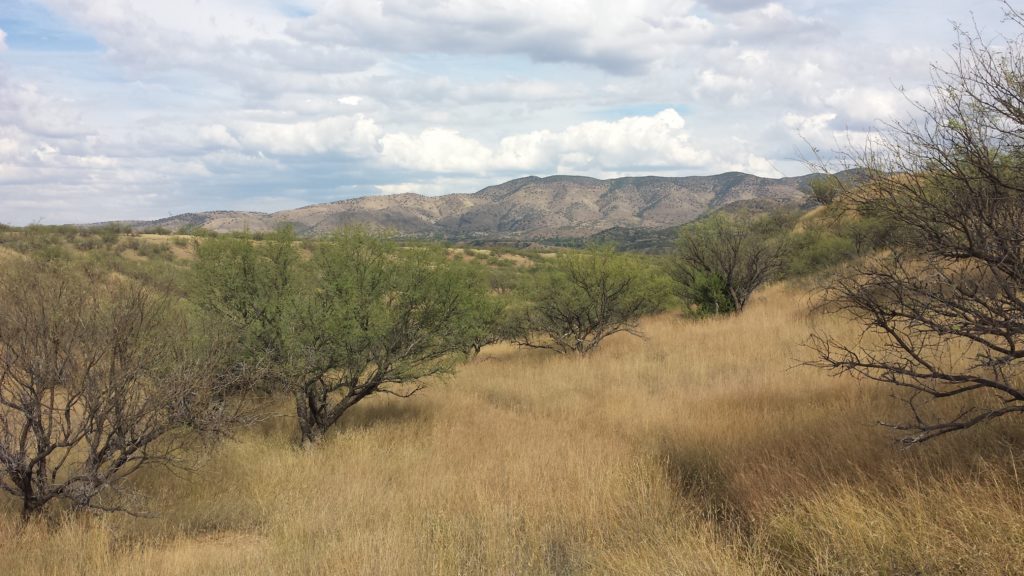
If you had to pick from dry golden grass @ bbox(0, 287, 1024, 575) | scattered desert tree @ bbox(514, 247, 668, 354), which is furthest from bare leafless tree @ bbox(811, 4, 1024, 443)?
scattered desert tree @ bbox(514, 247, 668, 354)

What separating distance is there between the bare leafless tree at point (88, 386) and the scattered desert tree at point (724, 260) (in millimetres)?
20115

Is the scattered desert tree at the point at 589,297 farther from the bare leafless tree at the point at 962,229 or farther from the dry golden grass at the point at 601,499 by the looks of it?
the bare leafless tree at the point at 962,229

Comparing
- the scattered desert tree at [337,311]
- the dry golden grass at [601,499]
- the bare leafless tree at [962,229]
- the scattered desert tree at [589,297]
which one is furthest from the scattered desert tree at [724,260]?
the bare leafless tree at [962,229]

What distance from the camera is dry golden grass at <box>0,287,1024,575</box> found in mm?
4383

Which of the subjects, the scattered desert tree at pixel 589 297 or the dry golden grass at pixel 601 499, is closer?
the dry golden grass at pixel 601 499

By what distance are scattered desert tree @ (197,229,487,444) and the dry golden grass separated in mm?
1107

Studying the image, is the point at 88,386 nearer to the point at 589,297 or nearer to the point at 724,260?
the point at 589,297

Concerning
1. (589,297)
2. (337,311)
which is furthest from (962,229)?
(589,297)

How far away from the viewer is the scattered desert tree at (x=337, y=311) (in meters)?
9.99

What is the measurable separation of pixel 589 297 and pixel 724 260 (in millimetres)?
7062

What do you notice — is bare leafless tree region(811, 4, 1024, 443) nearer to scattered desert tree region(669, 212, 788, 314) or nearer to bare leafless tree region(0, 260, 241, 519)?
bare leafless tree region(0, 260, 241, 519)

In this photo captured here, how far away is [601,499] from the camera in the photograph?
21.4 feet

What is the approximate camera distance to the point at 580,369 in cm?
1606

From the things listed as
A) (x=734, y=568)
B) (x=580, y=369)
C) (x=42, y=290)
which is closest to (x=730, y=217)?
(x=580, y=369)
